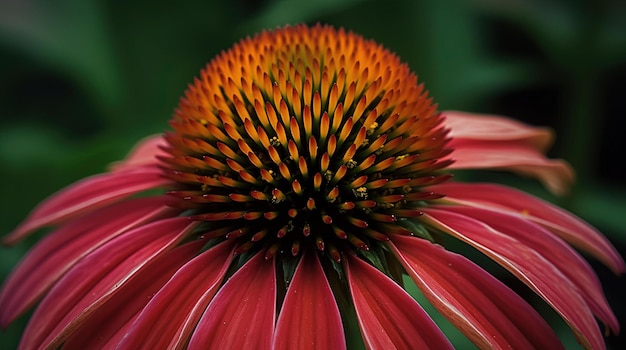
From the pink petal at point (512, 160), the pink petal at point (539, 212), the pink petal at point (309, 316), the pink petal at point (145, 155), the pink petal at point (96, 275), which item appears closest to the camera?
the pink petal at point (309, 316)

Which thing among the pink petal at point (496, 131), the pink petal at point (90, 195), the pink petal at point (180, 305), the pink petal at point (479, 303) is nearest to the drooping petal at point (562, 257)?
Answer: the pink petal at point (479, 303)

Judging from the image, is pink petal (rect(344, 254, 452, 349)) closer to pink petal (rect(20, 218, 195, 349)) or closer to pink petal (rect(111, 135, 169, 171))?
pink petal (rect(20, 218, 195, 349))

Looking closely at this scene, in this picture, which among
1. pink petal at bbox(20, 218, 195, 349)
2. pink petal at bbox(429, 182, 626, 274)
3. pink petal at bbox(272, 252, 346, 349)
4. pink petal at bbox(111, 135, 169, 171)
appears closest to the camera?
pink petal at bbox(272, 252, 346, 349)

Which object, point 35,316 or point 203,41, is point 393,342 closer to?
point 35,316

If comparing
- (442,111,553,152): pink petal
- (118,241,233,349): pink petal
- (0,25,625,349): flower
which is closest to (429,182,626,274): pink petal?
(0,25,625,349): flower

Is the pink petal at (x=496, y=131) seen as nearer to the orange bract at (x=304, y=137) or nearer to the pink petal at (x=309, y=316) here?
the orange bract at (x=304, y=137)

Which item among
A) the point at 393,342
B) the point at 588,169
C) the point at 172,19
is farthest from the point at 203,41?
the point at 393,342

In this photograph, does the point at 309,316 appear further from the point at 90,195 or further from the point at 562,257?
the point at 90,195
